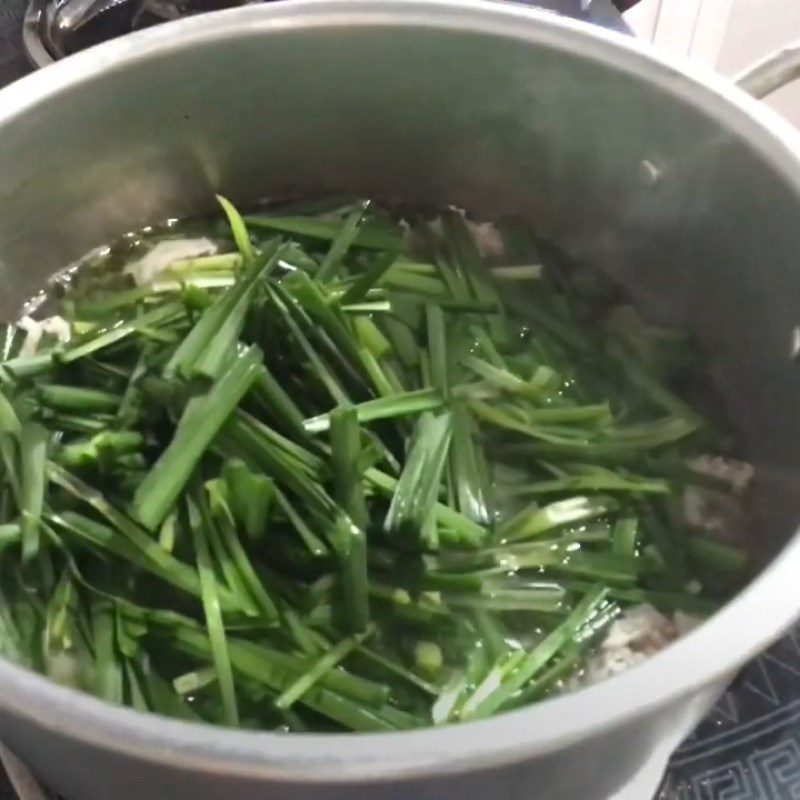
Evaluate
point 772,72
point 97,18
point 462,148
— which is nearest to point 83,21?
point 97,18

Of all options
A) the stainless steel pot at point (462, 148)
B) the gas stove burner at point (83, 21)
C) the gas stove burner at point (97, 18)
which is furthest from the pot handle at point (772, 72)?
the gas stove burner at point (83, 21)

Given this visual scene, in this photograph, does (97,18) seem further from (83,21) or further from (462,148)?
(462,148)

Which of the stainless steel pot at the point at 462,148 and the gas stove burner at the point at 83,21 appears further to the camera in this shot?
the gas stove burner at the point at 83,21

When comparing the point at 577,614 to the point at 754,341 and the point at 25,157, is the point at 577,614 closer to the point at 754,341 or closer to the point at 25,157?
the point at 754,341

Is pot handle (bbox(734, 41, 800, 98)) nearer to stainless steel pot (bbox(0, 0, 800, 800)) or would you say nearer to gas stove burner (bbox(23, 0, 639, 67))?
stainless steel pot (bbox(0, 0, 800, 800))

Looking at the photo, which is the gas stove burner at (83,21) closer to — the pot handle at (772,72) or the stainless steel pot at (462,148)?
the stainless steel pot at (462,148)

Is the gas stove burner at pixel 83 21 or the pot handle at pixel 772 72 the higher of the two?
the gas stove burner at pixel 83 21
